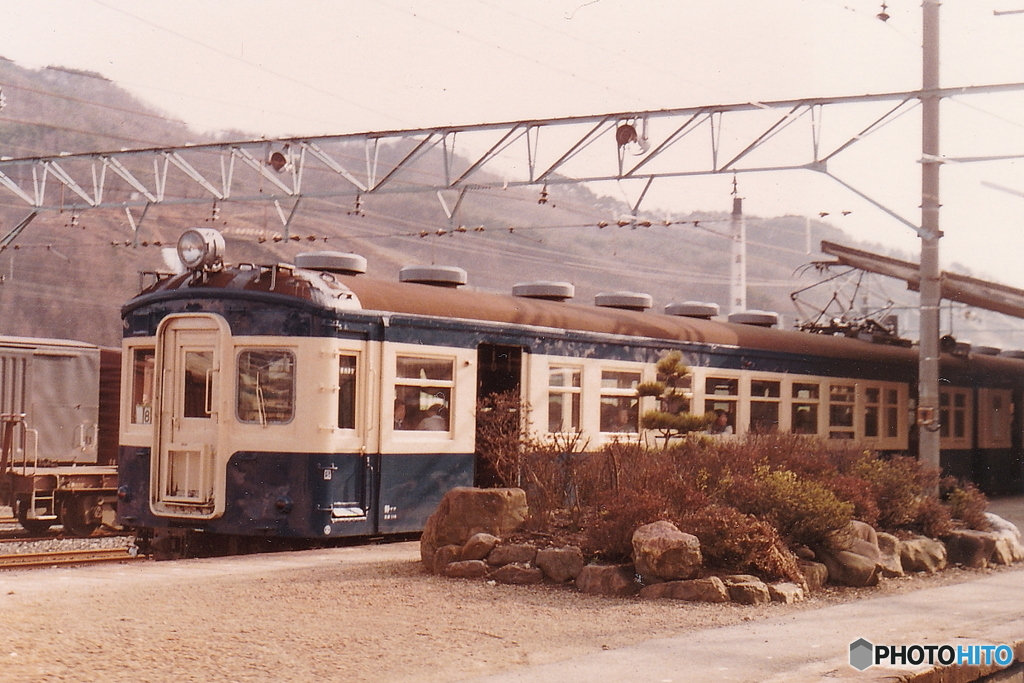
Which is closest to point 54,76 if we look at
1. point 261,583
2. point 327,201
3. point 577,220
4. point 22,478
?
point 327,201

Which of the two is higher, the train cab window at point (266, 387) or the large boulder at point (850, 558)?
the train cab window at point (266, 387)

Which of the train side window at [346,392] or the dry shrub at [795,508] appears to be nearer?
the dry shrub at [795,508]

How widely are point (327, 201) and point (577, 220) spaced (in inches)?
1577

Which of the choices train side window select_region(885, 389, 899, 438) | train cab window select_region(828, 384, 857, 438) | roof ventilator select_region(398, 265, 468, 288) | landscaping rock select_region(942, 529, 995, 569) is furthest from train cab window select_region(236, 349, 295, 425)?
train side window select_region(885, 389, 899, 438)

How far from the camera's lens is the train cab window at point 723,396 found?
693 inches

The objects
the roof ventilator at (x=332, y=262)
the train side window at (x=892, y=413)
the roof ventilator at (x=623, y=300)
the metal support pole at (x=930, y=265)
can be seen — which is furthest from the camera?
the train side window at (x=892, y=413)

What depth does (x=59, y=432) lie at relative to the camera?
18.4 meters

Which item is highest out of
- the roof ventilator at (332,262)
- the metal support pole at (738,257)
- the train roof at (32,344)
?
the metal support pole at (738,257)

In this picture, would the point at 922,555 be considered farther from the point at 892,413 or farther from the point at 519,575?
the point at 892,413

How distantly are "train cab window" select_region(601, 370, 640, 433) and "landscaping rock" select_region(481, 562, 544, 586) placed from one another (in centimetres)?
518

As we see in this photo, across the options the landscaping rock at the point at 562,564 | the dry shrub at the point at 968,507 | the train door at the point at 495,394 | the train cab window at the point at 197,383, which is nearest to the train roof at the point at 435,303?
the train door at the point at 495,394

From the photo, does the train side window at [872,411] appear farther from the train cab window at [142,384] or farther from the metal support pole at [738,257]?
the metal support pole at [738,257]

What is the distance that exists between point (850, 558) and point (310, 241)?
253 ft

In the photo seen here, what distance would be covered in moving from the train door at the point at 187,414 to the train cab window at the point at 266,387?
24 cm
